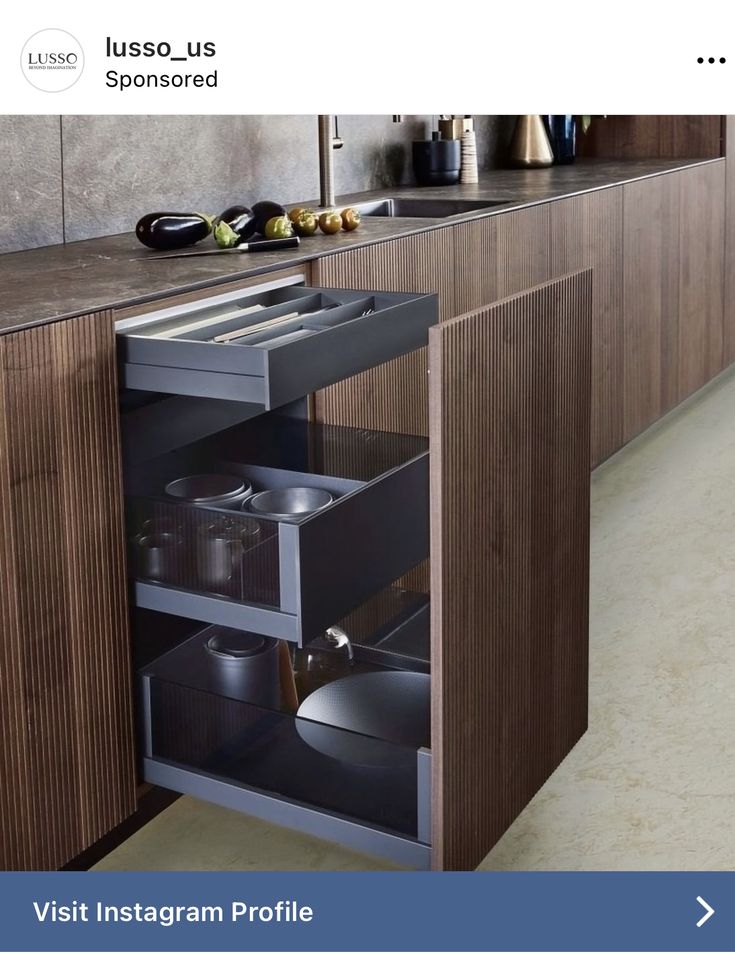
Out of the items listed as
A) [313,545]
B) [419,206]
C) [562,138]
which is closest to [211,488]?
[313,545]

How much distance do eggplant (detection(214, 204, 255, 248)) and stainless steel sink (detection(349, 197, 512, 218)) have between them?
831 millimetres

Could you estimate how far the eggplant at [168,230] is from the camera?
2.23m

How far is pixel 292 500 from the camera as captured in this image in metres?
1.92

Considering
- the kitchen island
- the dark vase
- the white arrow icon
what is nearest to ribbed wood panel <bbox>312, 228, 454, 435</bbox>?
the kitchen island

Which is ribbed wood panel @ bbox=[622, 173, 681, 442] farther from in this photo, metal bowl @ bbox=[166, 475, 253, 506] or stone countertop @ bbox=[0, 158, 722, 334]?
metal bowl @ bbox=[166, 475, 253, 506]

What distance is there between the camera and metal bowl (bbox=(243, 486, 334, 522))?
191 cm

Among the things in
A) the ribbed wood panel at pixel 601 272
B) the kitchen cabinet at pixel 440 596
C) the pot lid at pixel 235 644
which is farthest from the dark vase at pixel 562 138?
the pot lid at pixel 235 644

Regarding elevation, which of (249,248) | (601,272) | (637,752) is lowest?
(637,752)

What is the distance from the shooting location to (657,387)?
4.00 meters

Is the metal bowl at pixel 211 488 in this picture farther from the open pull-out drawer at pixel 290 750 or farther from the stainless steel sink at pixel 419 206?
the stainless steel sink at pixel 419 206

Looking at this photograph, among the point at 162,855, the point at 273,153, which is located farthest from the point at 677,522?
the point at 162,855

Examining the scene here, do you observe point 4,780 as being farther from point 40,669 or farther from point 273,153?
point 273,153

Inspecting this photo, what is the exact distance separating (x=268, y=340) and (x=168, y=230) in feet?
1.64

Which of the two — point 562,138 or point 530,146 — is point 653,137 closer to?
point 562,138
